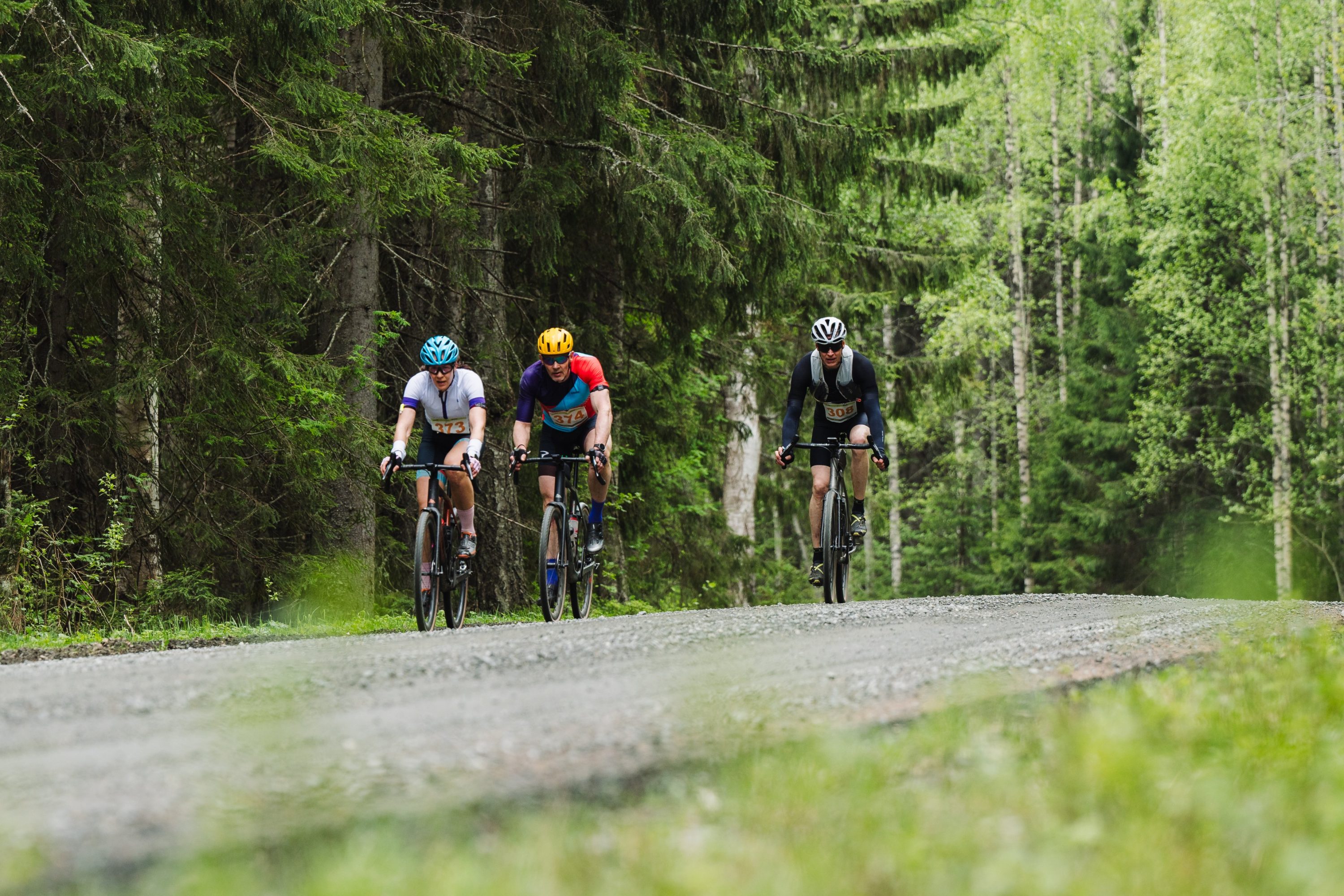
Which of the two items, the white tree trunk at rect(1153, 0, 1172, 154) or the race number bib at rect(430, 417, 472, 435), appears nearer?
the race number bib at rect(430, 417, 472, 435)

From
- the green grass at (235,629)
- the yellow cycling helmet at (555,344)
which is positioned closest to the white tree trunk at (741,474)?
the green grass at (235,629)

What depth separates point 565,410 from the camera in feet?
34.7

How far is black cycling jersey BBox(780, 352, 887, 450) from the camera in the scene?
36.3 feet

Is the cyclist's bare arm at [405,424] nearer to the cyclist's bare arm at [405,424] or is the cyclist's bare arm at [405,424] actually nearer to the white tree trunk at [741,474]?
the cyclist's bare arm at [405,424]

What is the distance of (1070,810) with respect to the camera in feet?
10.7

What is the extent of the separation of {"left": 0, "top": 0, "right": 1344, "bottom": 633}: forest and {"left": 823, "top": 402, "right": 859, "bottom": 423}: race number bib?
11.2 ft

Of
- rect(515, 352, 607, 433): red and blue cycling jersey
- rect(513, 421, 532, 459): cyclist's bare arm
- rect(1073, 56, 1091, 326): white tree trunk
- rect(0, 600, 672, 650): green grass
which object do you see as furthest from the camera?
rect(1073, 56, 1091, 326): white tree trunk

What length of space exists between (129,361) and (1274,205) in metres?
26.1

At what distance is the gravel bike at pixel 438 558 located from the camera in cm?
929

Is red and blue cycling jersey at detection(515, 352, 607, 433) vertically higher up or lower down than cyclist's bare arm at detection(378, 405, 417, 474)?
higher up

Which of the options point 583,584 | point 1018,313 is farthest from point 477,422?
point 1018,313

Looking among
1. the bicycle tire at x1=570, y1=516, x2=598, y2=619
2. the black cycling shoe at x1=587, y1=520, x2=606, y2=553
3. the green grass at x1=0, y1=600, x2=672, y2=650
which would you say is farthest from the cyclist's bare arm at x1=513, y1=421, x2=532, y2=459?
the green grass at x1=0, y1=600, x2=672, y2=650

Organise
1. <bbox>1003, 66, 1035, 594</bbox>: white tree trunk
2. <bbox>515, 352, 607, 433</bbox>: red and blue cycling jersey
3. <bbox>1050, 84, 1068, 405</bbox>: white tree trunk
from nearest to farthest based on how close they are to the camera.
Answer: <bbox>515, 352, 607, 433</bbox>: red and blue cycling jersey → <bbox>1003, 66, 1035, 594</bbox>: white tree trunk → <bbox>1050, 84, 1068, 405</bbox>: white tree trunk

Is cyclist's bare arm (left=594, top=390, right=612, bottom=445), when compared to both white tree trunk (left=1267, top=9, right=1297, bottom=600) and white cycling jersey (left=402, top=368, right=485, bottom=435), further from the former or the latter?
white tree trunk (left=1267, top=9, right=1297, bottom=600)
